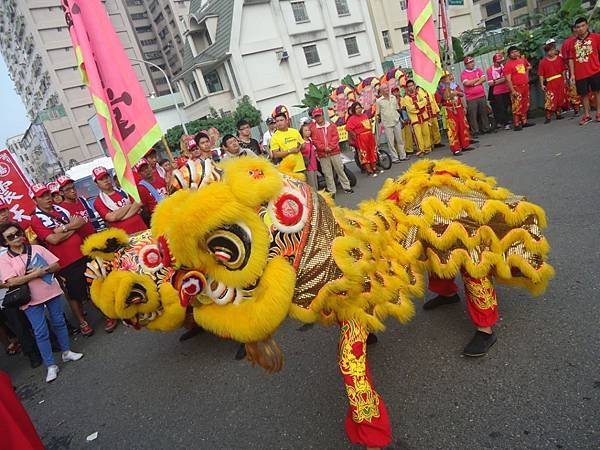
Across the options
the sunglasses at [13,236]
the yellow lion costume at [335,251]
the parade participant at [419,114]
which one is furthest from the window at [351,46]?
the yellow lion costume at [335,251]

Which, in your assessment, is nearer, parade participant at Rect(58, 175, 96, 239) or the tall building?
parade participant at Rect(58, 175, 96, 239)

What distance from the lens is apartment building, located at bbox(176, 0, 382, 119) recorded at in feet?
78.1

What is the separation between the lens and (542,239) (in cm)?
209

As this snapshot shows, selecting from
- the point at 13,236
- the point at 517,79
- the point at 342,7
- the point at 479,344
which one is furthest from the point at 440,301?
the point at 342,7

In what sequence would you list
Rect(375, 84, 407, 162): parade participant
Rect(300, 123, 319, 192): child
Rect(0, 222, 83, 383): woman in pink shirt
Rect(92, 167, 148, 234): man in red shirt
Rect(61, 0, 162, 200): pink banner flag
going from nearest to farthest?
Rect(61, 0, 162, 200): pink banner flag
Rect(0, 222, 83, 383): woman in pink shirt
Rect(92, 167, 148, 234): man in red shirt
Rect(300, 123, 319, 192): child
Rect(375, 84, 407, 162): parade participant

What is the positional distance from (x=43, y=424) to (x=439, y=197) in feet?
11.6

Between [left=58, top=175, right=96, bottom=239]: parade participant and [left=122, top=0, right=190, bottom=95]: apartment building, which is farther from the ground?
[left=122, top=0, right=190, bottom=95]: apartment building

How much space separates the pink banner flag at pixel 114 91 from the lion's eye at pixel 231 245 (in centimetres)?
186

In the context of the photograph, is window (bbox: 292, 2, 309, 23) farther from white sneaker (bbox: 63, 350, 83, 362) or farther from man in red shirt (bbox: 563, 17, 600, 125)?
white sneaker (bbox: 63, 350, 83, 362)

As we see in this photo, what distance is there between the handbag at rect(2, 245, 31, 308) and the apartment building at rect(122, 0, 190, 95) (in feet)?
191

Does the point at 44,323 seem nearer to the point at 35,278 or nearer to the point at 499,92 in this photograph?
the point at 35,278

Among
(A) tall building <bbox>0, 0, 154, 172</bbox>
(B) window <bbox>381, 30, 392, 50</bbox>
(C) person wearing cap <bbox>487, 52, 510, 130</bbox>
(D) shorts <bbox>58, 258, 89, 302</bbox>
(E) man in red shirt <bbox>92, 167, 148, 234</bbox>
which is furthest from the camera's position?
(A) tall building <bbox>0, 0, 154, 172</bbox>

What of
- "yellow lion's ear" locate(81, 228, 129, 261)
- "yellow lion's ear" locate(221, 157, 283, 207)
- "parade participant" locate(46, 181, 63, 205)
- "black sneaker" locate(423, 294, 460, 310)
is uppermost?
"parade participant" locate(46, 181, 63, 205)

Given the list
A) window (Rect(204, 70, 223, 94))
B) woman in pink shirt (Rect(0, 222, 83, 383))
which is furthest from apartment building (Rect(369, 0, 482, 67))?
woman in pink shirt (Rect(0, 222, 83, 383))
